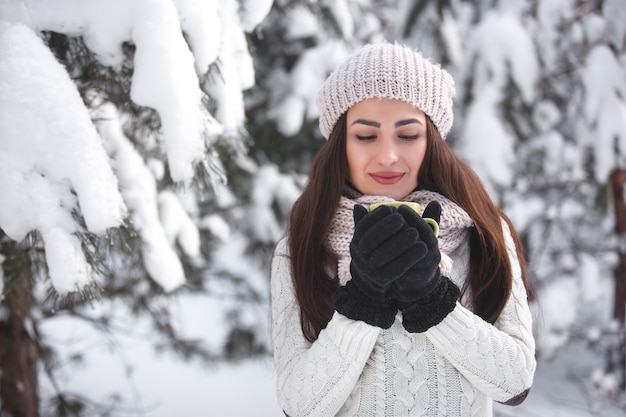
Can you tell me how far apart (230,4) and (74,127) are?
703 millimetres

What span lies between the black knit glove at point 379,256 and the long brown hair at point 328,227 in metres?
0.22

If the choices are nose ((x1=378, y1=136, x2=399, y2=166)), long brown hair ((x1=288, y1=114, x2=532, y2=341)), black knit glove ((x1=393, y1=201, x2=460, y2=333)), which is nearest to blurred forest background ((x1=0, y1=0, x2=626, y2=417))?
long brown hair ((x1=288, y1=114, x2=532, y2=341))

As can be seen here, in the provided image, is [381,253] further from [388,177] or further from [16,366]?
[16,366]

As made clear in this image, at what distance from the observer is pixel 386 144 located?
4.39ft

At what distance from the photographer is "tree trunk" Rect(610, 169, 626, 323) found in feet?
11.8

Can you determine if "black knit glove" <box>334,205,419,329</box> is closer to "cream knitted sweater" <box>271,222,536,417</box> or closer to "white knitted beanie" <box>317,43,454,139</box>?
"cream knitted sweater" <box>271,222,536,417</box>

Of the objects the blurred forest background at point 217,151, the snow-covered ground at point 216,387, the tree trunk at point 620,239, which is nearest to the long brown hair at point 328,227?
the blurred forest background at point 217,151

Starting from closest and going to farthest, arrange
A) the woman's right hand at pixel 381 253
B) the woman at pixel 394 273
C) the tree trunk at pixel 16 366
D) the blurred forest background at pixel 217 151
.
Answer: the woman's right hand at pixel 381 253 → the woman at pixel 394 273 → the blurred forest background at pixel 217 151 → the tree trunk at pixel 16 366

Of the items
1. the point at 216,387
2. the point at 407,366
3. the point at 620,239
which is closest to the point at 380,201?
the point at 407,366

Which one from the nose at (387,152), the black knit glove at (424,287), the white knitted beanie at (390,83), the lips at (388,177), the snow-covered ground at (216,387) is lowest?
the snow-covered ground at (216,387)

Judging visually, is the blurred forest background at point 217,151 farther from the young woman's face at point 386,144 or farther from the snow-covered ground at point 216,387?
the young woman's face at point 386,144

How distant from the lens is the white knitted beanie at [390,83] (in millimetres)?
1324

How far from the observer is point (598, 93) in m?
3.21

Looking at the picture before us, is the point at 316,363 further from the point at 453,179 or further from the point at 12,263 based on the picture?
the point at 12,263
